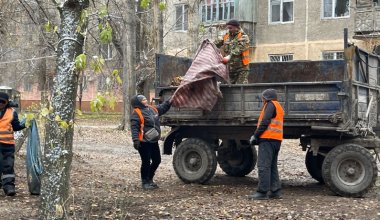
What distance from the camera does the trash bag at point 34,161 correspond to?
9.14 metres

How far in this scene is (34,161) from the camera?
923cm

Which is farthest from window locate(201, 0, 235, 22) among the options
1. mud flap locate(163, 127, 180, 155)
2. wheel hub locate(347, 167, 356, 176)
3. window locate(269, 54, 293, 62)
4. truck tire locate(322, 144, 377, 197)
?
wheel hub locate(347, 167, 356, 176)

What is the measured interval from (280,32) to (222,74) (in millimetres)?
22162

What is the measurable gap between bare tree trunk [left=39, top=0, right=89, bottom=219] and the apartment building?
75.4 feet

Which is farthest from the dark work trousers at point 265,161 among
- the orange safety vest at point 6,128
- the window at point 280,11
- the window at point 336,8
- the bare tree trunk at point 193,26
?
the window at point 280,11

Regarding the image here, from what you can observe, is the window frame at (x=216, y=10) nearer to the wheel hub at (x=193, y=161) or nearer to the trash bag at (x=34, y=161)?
the wheel hub at (x=193, y=161)

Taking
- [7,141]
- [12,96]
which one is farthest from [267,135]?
[12,96]

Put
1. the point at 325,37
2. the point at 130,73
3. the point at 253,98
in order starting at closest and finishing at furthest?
the point at 253,98 < the point at 130,73 < the point at 325,37

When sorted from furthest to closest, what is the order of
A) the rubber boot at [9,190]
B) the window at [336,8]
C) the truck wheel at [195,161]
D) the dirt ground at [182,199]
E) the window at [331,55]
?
the window at [331,55] → the window at [336,8] → the truck wheel at [195,161] → the rubber boot at [9,190] → the dirt ground at [182,199]

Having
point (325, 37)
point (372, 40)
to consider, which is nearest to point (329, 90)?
point (372, 40)

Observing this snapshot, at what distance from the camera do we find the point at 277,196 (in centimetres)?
944

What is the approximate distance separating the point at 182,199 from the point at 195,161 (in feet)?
5.39

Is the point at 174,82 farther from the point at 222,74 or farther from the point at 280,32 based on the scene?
the point at 280,32

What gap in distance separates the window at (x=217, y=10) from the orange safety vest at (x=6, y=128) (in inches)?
944
